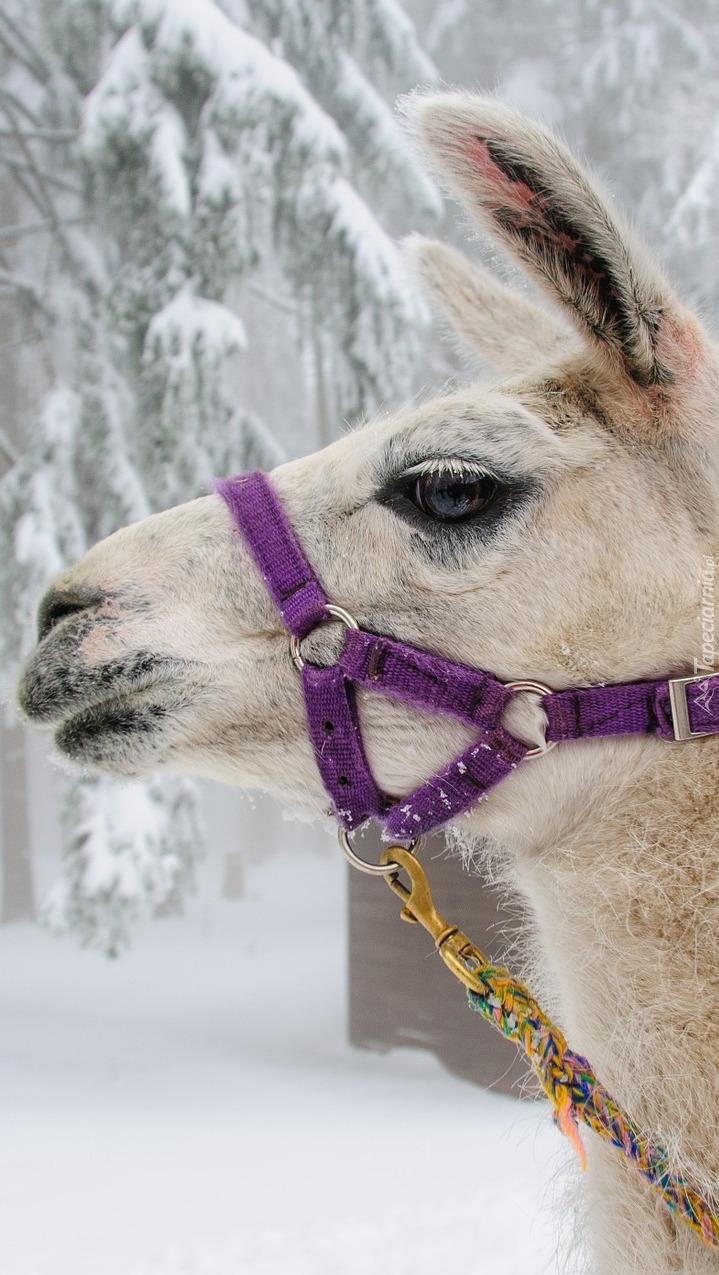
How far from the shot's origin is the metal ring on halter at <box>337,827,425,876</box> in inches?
60.4

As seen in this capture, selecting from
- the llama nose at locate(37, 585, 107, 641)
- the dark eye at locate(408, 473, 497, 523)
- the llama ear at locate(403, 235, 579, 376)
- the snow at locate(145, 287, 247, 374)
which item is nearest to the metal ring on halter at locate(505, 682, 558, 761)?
the dark eye at locate(408, 473, 497, 523)

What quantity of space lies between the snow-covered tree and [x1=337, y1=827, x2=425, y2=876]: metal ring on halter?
485 centimetres

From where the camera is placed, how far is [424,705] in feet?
5.10

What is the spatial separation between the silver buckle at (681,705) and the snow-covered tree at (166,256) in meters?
5.16

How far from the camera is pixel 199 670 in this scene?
65.2 inches

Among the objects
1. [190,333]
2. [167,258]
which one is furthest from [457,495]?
[167,258]

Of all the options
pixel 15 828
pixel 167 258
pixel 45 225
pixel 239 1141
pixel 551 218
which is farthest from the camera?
pixel 15 828

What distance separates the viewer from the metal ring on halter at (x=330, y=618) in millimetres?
1589

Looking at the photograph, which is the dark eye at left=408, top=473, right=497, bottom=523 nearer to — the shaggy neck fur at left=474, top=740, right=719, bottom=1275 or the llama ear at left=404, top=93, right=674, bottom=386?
the llama ear at left=404, top=93, right=674, bottom=386

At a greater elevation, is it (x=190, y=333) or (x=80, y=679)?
(x=190, y=333)

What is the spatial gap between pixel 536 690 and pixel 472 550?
256mm

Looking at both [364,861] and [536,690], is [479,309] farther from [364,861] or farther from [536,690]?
[364,861]

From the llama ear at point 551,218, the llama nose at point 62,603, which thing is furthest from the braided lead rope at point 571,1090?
the llama ear at point 551,218

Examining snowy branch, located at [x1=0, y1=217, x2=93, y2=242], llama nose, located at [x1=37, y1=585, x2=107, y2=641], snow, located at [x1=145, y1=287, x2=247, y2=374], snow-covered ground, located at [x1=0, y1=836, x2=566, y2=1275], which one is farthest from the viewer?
snowy branch, located at [x1=0, y1=217, x2=93, y2=242]
